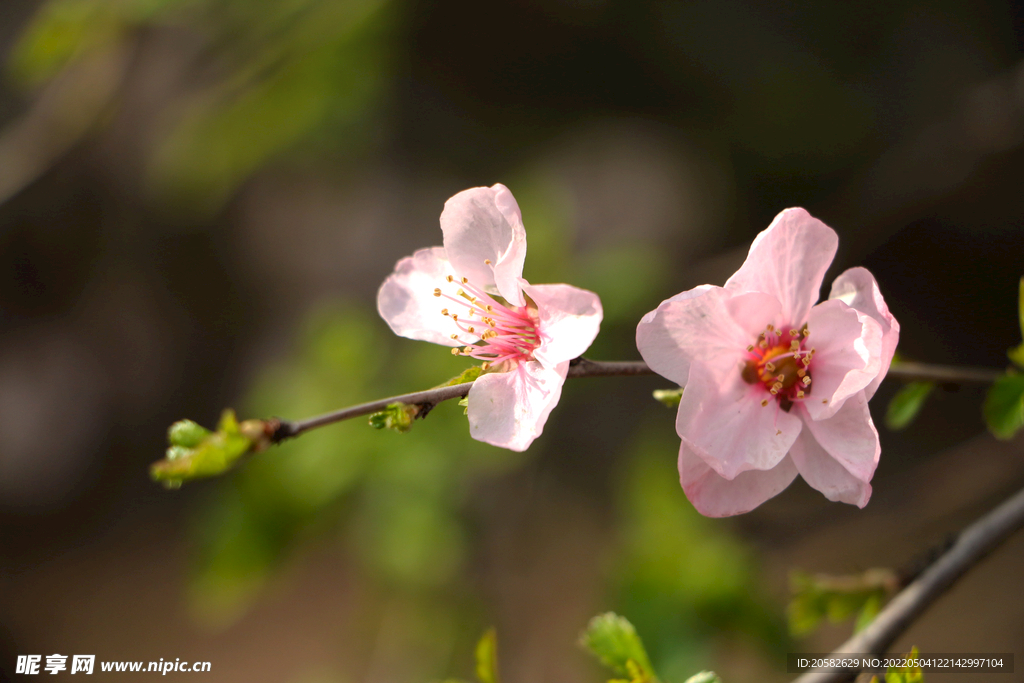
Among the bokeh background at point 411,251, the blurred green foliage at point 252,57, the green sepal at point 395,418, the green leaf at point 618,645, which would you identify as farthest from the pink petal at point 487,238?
the blurred green foliage at point 252,57

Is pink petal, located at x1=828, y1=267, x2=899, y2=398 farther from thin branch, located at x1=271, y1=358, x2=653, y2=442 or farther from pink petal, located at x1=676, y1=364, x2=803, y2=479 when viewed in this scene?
thin branch, located at x1=271, y1=358, x2=653, y2=442

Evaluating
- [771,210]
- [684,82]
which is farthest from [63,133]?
[771,210]

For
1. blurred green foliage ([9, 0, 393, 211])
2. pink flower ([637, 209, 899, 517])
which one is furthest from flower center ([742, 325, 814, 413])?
blurred green foliage ([9, 0, 393, 211])

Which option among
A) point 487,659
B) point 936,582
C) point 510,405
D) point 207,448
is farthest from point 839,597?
point 207,448

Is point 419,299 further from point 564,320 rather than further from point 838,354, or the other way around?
point 838,354

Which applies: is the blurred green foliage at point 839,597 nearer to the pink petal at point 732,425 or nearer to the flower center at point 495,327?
the pink petal at point 732,425

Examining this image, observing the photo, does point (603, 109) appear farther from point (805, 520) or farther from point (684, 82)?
point (805, 520)
